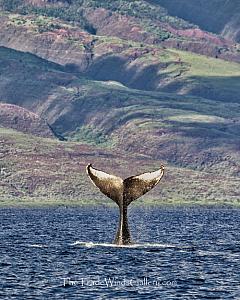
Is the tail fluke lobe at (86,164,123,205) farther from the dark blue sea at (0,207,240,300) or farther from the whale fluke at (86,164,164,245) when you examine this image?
the dark blue sea at (0,207,240,300)

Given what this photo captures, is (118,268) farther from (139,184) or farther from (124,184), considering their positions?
(139,184)

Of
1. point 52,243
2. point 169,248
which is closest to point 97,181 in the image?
point 169,248

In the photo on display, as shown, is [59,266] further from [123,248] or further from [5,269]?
[123,248]

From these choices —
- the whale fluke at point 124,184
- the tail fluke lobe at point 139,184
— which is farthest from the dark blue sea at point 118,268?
the tail fluke lobe at point 139,184

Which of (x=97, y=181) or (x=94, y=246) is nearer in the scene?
(x=97, y=181)

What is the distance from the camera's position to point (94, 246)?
139m

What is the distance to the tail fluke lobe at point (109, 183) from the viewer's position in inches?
4193

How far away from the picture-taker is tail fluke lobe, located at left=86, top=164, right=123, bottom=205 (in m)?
106

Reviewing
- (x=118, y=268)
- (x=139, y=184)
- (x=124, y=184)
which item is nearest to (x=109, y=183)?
(x=124, y=184)

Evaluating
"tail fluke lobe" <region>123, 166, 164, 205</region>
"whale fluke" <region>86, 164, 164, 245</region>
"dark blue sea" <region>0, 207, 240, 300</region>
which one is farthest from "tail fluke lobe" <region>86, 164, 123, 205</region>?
"dark blue sea" <region>0, 207, 240, 300</region>

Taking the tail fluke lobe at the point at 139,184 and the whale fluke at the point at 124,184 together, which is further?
the tail fluke lobe at the point at 139,184

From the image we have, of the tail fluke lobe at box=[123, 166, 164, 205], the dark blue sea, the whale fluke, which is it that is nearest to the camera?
the dark blue sea

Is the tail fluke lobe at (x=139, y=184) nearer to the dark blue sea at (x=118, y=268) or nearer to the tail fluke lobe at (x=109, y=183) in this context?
the tail fluke lobe at (x=109, y=183)

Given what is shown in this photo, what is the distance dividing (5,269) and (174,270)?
14.0 metres
